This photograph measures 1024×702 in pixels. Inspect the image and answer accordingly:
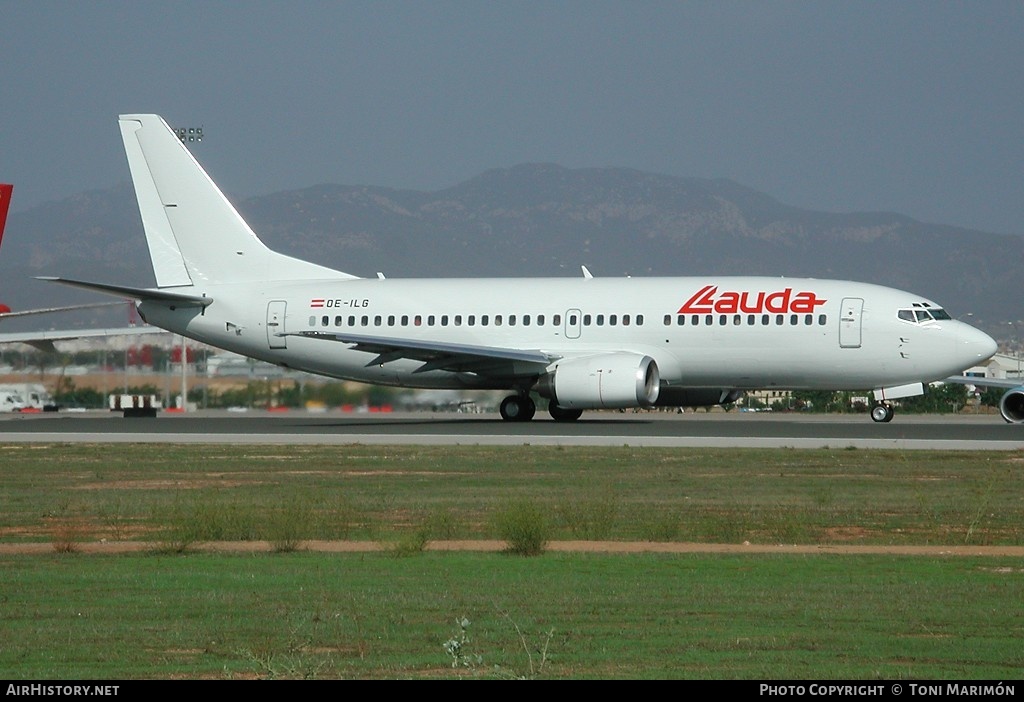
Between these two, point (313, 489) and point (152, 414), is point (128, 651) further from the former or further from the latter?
point (152, 414)

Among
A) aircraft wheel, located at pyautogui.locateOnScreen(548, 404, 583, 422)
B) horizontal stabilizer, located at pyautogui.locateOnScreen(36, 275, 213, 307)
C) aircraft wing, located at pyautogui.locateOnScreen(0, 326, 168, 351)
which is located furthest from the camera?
aircraft wing, located at pyautogui.locateOnScreen(0, 326, 168, 351)

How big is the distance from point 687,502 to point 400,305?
23.6m

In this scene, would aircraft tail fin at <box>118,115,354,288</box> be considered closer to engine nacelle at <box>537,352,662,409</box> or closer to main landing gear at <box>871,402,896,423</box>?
engine nacelle at <box>537,352,662,409</box>

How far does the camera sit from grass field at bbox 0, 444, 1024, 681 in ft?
30.1

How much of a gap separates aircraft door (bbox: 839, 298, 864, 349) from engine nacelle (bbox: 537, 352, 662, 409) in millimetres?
4802

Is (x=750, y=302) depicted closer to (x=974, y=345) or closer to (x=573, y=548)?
(x=974, y=345)

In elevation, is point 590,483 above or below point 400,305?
below

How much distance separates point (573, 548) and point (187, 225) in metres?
31.5

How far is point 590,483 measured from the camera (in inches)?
883

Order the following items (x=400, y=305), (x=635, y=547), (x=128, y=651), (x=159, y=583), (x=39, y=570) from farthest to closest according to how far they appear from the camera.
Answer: (x=400, y=305)
(x=635, y=547)
(x=39, y=570)
(x=159, y=583)
(x=128, y=651)

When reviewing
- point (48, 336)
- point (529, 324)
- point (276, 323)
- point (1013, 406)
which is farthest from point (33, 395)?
point (1013, 406)

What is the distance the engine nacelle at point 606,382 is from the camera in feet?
121

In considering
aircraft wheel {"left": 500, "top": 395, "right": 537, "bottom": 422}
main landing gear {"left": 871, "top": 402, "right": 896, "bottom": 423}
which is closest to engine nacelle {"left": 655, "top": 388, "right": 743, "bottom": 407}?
main landing gear {"left": 871, "top": 402, "right": 896, "bottom": 423}
